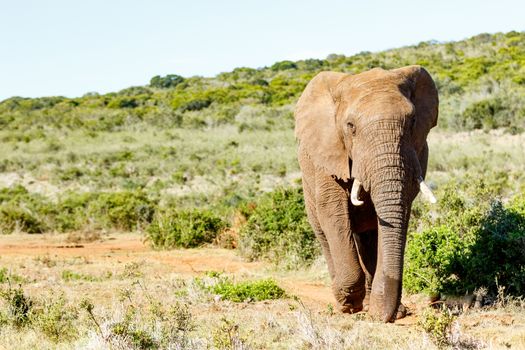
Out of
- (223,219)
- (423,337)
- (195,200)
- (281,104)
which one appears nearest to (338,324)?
(423,337)

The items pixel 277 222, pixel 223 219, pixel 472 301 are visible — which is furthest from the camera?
pixel 223 219

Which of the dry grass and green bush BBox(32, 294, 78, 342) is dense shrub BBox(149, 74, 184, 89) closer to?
the dry grass

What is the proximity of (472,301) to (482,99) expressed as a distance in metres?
22.1

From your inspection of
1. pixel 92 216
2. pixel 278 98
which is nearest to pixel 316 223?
pixel 92 216

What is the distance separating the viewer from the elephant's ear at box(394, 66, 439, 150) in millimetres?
7473

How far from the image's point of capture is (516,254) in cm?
863

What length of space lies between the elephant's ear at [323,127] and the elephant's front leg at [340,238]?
0.22 meters

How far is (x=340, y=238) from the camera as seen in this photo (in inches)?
301

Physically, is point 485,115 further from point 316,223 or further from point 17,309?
point 17,309

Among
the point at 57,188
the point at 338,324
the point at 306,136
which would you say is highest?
the point at 306,136

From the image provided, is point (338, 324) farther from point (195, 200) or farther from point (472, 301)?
point (195, 200)

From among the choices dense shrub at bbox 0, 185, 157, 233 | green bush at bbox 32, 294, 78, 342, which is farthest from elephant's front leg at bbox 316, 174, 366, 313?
dense shrub at bbox 0, 185, 157, 233

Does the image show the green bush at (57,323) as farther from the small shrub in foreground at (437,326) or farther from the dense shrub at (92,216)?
the dense shrub at (92,216)

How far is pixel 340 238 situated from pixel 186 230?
798cm
